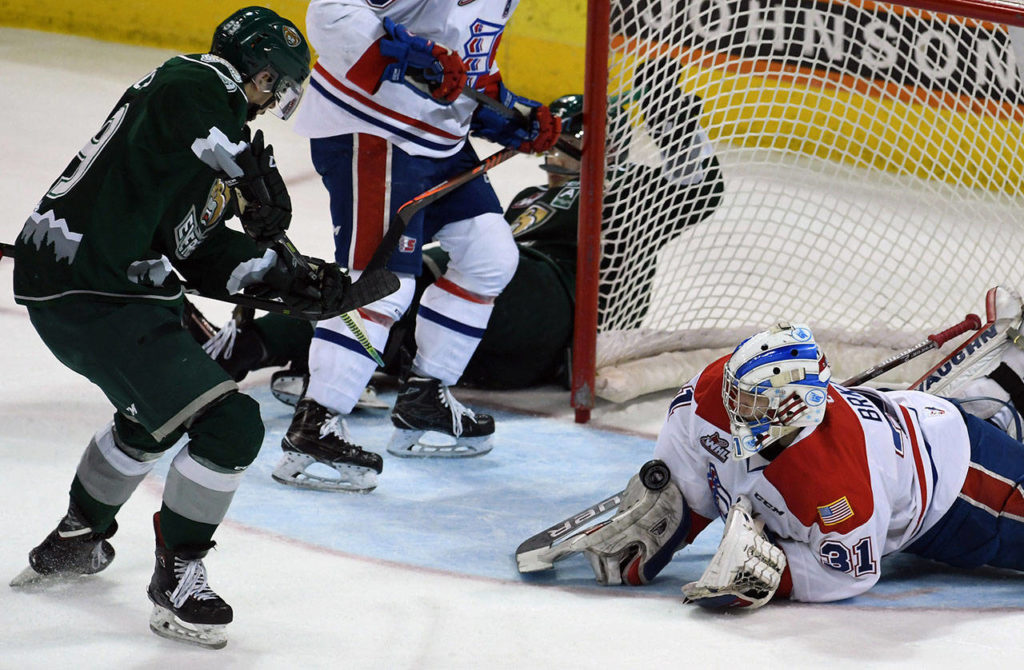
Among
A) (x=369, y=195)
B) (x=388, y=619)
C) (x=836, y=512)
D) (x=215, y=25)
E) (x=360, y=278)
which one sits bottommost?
(x=388, y=619)

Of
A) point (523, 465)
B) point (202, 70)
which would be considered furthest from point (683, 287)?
point (202, 70)

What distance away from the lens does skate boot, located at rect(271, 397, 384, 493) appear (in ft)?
10.4

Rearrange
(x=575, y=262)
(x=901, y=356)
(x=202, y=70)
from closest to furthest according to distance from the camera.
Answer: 1. (x=202, y=70)
2. (x=901, y=356)
3. (x=575, y=262)

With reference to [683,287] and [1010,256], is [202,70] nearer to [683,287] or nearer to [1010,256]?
[683,287]

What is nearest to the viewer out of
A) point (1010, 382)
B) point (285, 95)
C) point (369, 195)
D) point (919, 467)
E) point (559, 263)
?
point (285, 95)

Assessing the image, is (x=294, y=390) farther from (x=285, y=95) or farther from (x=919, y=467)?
(x=919, y=467)

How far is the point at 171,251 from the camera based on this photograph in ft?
7.96

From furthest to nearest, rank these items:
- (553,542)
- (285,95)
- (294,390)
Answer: (294,390) < (553,542) < (285,95)

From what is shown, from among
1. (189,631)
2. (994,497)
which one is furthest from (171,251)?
(994,497)

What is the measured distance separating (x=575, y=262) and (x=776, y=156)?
2.32 feet

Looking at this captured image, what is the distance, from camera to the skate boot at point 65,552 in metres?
2.52

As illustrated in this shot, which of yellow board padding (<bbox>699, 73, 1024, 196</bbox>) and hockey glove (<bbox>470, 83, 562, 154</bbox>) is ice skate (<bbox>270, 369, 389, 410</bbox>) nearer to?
hockey glove (<bbox>470, 83, 562, 154</bbox>)

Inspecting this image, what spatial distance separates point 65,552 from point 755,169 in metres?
2.40

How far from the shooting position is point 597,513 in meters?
2.81
